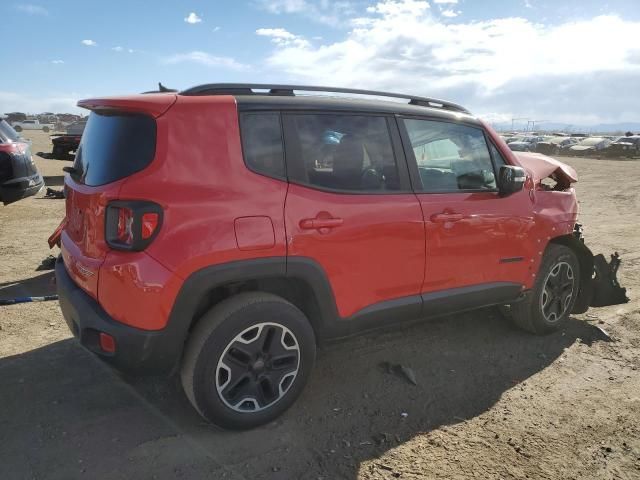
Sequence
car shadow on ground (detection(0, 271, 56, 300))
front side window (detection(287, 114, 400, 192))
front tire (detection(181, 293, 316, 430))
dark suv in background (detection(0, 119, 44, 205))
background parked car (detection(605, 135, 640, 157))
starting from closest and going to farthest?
1. front tire (detection(181, 293, 316, 430))
2. front side window (detection(287, 114, 400, 192))
3. car shadow on ground (detection(0, 271, 56, 300))
4. dark suv in background (detection(0, 119, 44, 205))
5. background parked car (detection(605, 135, 640, 157))

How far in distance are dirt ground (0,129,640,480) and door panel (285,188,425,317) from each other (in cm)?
72

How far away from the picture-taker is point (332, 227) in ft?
9.42

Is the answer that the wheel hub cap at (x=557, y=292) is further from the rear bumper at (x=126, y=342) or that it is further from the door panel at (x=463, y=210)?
the rear bumper at (x=126, y=342)

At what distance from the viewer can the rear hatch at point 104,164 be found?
2.53 m

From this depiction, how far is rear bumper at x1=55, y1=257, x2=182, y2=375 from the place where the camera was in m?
2.49

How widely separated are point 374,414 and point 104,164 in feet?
7.03

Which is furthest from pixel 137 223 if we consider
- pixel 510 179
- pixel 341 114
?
pixel 510 179

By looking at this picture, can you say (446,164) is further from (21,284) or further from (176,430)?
(21,284)

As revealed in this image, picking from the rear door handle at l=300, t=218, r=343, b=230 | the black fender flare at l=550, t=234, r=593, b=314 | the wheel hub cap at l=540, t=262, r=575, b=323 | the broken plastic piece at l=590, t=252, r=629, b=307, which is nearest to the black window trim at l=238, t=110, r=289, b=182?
the rear door handle at l=300, t=218, r=343, b=230

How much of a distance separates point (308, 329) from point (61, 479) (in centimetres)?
144

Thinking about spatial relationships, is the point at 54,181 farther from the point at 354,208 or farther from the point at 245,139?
the point at 354,208

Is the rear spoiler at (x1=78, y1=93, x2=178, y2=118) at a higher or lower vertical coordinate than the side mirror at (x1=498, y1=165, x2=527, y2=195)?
higher

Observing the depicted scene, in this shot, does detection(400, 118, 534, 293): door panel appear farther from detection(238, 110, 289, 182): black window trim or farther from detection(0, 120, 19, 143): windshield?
detection(0, 120, 19, 143): windshield

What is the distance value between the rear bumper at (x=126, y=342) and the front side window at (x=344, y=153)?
113 centimetres
